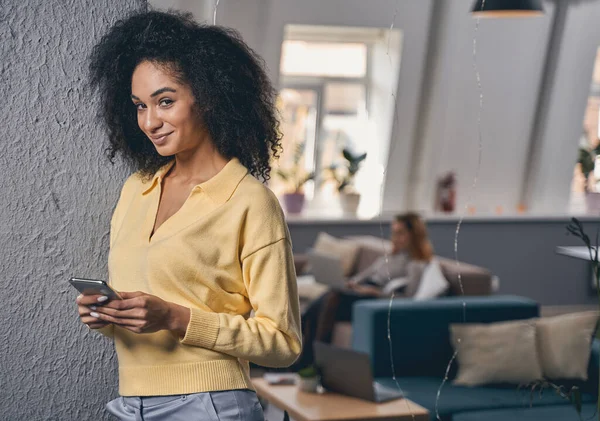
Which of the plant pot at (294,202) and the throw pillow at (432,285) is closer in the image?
the throw pillow at (432,285)

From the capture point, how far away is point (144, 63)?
1138 millimetres

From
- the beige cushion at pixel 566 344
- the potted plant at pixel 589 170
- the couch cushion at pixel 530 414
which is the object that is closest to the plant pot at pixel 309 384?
the couch cushion at pixel 530 414

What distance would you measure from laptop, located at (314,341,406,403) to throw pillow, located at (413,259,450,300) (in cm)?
94

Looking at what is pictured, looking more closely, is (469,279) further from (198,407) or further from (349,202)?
(198,407)

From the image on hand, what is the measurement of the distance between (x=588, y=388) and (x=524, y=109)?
3336 mm

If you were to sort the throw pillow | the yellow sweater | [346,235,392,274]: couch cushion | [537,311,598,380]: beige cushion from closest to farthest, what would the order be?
1. the yellow sweater
2. [537,311,598,380]: beige cushion
3. the throw pillow
4. [346,235,392,274]: couch cushion

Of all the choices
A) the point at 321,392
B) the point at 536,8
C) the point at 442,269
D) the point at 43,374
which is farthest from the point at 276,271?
the point at 442,269

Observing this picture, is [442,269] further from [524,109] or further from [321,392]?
[524,109]

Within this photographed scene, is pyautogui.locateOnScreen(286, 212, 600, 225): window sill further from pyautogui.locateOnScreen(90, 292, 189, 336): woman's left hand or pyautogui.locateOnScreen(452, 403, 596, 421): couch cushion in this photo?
pyautogui.locateOnScreen(90, 292, 189, 336): woman's left hand

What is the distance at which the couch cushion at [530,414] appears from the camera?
8.63ft

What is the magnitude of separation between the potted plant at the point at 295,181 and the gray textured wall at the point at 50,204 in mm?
4112

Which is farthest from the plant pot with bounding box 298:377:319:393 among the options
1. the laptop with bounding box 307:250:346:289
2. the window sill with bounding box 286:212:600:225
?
the window sill with bounding box 286:212:600:225

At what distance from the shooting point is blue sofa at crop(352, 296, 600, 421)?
2770 mm

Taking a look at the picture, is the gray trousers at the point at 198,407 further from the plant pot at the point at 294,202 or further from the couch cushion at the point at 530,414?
the plant pot at the point at 294,202
